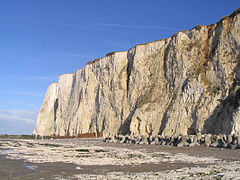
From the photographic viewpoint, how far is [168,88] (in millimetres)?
28547

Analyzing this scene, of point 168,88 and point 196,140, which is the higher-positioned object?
point 168,88

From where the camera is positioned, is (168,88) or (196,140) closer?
(196,140)

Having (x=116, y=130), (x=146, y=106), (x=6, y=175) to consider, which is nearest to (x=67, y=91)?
(x=116, y=130)

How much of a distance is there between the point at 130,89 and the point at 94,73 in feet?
30.5

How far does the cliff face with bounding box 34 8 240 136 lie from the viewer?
906 inches

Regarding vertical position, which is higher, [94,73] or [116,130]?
[94,73]

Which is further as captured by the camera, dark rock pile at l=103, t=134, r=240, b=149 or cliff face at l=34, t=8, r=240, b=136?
cliff face at l=34, t=8, r=240, b=136

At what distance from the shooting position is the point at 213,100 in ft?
75.5

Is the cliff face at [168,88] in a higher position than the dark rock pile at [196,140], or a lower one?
higher

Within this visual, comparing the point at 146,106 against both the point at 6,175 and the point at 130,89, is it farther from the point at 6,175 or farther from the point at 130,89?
the point at 6,175

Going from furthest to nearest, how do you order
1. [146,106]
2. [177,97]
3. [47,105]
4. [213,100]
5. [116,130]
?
[47,105], [116,130], [146,106], [177,97], [213,100]

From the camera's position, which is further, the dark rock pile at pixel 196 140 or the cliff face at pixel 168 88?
the cliff face at pixel 168 88

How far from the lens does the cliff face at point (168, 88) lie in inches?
906

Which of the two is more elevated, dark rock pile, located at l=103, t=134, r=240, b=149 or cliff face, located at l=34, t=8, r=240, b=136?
cliff face, located at l=34, t=8, r=240, b=136
